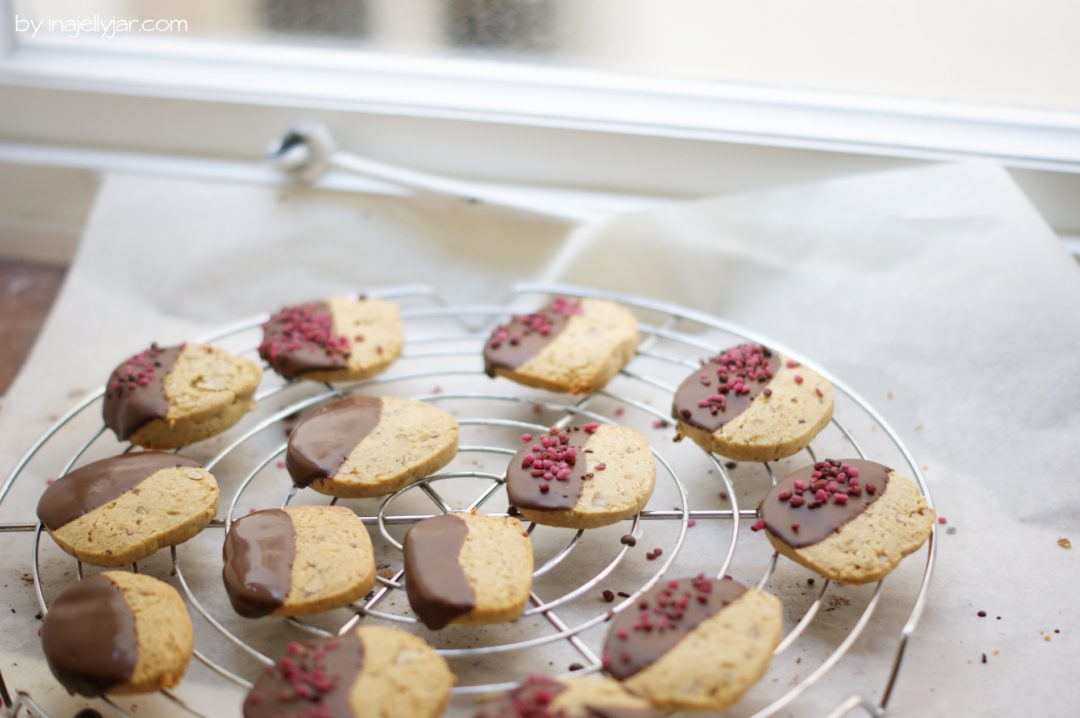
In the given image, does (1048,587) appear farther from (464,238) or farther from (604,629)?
(464,238)

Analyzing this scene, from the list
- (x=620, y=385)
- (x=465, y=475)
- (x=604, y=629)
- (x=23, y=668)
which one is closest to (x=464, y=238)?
(x=620, y=385)

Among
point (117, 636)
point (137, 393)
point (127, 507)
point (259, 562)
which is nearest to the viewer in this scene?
point (117, 636)

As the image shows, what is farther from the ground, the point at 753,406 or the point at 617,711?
the point at 753,406

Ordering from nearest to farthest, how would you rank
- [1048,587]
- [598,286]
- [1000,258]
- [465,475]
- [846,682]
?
[846,682]
[1048,587]
[465,475]
[1000,258]
[598,286]

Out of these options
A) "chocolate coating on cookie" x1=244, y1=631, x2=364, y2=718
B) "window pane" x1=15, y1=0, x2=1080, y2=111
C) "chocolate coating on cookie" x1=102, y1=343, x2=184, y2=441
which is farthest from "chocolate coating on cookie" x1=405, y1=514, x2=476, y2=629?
"window pane" x1=15, y1=0, x2=1080, y2=111

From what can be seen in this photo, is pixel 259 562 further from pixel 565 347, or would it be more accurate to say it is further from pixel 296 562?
pixel 565 347

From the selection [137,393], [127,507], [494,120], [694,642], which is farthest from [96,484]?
[494,120]
